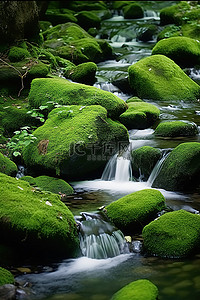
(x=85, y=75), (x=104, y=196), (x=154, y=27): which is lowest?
(x=104, y=196)

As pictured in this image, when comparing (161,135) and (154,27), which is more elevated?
(154,27)

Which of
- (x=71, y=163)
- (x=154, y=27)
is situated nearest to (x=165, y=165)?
(x=71, y=163)

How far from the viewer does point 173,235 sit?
14.7 ft

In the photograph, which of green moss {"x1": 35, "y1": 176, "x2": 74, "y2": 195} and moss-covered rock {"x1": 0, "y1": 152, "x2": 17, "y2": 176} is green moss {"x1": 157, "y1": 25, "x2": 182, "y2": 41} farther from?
moss-covered rock {"x1": 0, "y1": 152, "x2": 17, "y2": 176}

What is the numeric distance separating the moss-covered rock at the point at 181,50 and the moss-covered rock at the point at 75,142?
6.29 metres

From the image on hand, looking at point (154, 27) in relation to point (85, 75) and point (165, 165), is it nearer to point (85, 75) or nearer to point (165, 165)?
point (85, 75)

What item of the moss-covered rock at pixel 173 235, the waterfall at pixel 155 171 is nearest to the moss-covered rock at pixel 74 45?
the waterfall at pixel 155 171

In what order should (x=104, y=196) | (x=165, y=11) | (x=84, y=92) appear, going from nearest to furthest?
(x=104, y=196) < (x=84, y=92) < (x=165, y=11)

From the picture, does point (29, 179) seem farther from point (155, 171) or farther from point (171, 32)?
point (171, 32)

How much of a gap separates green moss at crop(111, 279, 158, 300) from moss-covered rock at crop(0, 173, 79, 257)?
1089 millimetres

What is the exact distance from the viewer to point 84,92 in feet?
26.0

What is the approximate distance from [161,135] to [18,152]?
121 inches

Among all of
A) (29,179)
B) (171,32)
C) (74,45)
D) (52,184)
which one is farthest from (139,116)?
(171,32)

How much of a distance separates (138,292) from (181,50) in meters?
10.6
